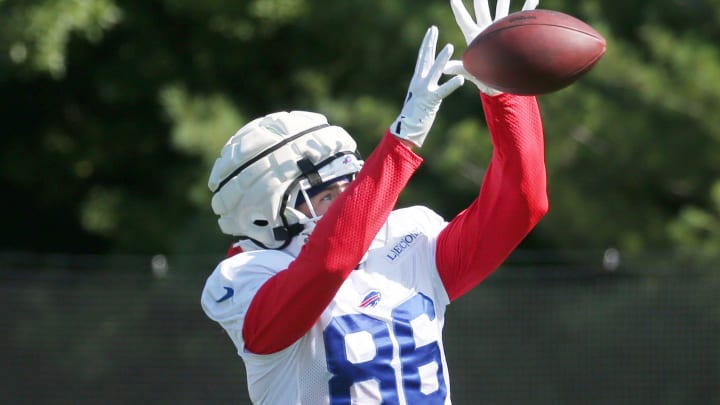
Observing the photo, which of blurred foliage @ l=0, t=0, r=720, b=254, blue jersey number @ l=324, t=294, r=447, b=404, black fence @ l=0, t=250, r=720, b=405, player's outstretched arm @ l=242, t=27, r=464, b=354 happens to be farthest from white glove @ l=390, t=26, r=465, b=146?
black fence @ l=0, t=250, r=720, b=405

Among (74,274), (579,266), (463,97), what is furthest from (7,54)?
(579,266)

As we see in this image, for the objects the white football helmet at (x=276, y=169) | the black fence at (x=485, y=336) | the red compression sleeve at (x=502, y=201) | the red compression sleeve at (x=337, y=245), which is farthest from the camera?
the black fence at (x=485, y=336)

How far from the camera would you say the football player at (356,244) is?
240 centimetres

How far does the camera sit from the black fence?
6.78 meters

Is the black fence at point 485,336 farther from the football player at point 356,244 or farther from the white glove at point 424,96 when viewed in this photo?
the white glove at point 424,96

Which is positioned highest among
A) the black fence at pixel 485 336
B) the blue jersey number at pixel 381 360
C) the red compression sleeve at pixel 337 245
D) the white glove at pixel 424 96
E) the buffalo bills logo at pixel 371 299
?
the white glove at pixel 424 96

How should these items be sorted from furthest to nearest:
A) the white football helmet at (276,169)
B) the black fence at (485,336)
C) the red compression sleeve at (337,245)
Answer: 1. the black fence at (485,336)
2. the white football helmet at (276,169)
3. the red compression sleeve at (337,245)

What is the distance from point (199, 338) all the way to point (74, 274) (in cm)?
95

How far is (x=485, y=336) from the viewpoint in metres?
7.03

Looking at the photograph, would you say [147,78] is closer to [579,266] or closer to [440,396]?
[579,266]

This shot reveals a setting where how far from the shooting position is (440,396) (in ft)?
8.51

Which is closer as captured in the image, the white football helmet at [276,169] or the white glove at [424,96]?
the white glove at [424,96]

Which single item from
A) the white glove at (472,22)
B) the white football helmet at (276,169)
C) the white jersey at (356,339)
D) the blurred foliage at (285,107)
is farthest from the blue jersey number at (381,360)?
the blurred foliage at (285,107)

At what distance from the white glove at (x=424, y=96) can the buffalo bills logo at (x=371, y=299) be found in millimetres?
372
